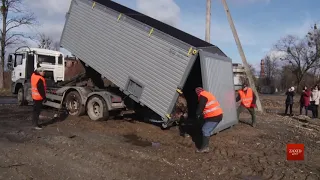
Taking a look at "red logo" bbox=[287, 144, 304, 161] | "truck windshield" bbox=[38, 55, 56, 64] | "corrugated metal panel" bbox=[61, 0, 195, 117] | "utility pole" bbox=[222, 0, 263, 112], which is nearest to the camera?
"red logo" bbox=[287, 144, 304, 161]

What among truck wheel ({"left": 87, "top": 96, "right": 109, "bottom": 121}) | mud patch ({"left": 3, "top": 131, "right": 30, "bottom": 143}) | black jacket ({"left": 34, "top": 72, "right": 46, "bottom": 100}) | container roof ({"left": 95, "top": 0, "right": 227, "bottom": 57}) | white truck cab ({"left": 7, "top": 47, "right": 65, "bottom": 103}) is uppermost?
container roof ({"left": 95, "top": 0, "right": 227, "bottom": 57})

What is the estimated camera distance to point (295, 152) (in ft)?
21.7

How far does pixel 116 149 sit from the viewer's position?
7.40m

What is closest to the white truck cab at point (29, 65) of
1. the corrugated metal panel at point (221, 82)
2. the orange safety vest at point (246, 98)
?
the corrugated metal panel at point (221, 82)

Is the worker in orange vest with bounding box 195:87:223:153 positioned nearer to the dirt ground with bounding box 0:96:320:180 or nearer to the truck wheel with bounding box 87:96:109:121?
the dirt ground with bounding box 0:96:320:180

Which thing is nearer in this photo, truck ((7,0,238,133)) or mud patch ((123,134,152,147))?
mud patch ((123,134,152,147))

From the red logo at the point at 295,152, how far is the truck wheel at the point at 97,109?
17.9 ft

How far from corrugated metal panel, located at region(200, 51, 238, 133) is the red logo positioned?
8.50 feet

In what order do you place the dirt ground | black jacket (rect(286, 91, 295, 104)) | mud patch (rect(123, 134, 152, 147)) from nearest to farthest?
the dirt ground
mud patch (rect(123, 134, 152, 147))
black jacket (rect(286, 91, 295, 104))

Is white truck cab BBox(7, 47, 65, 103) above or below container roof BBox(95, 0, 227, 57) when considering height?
below

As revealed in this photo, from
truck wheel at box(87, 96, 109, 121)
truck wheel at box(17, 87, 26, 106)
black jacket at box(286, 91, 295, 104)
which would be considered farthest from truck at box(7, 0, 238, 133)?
black jacket at box(286, 91, 295, 104)

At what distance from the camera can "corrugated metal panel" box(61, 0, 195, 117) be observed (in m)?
8.68

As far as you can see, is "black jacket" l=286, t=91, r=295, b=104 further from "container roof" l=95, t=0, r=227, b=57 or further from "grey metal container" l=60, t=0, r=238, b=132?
"container roof" l=95, t=0, r=227, b=57

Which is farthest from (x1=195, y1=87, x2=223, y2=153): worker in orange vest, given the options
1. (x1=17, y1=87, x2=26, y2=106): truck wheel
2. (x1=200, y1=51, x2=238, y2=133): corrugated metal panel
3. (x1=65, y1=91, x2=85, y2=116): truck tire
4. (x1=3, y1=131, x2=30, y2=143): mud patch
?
Result: (x1=17, y1=87, x2=26, y2=106): truck wheel
